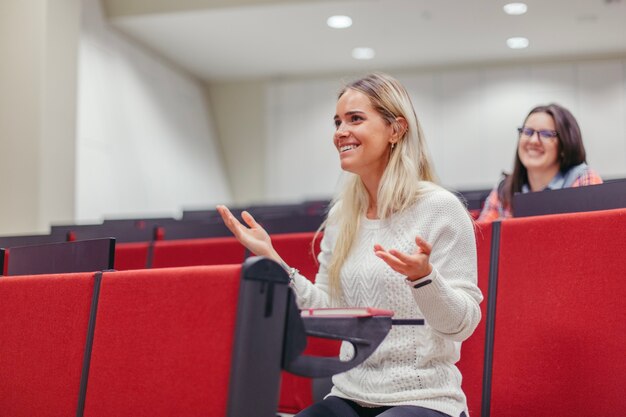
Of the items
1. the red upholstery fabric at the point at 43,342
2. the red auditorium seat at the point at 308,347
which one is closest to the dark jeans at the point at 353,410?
the red upholstery fabric at the point at 43,342

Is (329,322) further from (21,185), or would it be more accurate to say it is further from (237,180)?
(237,180)

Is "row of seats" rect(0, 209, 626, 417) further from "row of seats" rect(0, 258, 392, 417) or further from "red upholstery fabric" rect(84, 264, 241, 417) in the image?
"red upholstery fabric" rect(84, 264, 241, 417)

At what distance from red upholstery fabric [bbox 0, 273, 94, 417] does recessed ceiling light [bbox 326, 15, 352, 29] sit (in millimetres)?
3918

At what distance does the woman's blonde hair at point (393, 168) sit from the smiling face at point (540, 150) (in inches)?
34.3

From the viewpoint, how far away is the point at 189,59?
5738 mm

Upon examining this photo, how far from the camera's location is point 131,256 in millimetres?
1754

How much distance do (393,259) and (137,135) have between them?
4.46 m

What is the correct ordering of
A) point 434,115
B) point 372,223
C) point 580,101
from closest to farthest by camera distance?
point 372,223 < point 580,101 < point 434,115

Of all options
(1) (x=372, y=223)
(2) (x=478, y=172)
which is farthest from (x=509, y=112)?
(1) (x=372, y=223)

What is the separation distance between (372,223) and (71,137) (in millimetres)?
2734

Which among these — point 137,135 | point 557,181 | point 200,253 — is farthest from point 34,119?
point 557,181

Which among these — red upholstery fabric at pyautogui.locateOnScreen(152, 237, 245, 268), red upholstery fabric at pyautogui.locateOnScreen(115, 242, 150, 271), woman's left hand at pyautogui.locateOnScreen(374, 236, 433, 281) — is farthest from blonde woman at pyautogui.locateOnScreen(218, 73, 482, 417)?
red upholstery fabric at pyautogui.locateOnScreen(115, 242, 150, 271)

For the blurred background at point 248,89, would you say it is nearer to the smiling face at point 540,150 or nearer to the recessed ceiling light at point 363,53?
the recessed ceiling light at point 363,53

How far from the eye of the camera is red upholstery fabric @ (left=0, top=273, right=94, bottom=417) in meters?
0.92
